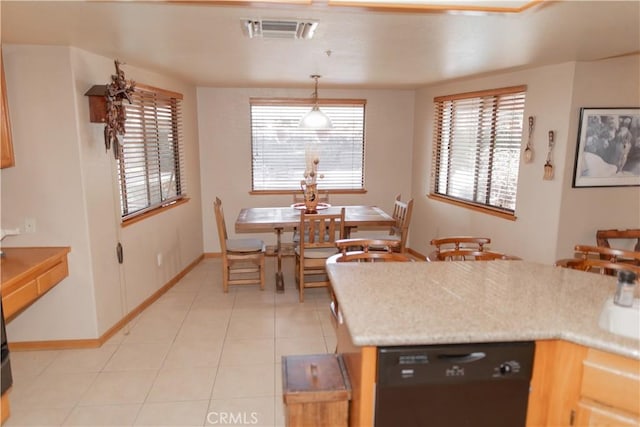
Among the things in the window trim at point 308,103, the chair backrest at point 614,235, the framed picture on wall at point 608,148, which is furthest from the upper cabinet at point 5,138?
the chair backrest at point 614,235

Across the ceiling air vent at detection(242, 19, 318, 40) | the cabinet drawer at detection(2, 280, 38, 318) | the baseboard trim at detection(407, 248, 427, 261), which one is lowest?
the baseboard trim at detection(407, 248, 427, 261)

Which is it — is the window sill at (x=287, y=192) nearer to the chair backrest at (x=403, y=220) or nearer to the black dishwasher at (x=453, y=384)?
the chair backrest at (x=403, y=220)

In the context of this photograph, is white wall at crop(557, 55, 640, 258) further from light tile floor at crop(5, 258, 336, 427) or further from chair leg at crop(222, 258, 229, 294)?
chair leg at crop(222, 258, 229, 294)

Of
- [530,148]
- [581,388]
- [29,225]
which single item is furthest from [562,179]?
[29,225]

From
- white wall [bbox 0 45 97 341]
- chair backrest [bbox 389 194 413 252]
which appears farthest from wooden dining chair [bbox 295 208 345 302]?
white wall [bbox 0 45 97 341]

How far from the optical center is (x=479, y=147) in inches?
175

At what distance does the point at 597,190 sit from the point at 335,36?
2.57 m

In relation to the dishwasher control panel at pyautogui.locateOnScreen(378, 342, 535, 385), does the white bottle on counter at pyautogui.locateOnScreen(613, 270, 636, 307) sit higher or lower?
higher

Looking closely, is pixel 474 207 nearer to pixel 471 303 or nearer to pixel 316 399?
pixel 471 303

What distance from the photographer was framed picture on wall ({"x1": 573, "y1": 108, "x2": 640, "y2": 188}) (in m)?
3.36

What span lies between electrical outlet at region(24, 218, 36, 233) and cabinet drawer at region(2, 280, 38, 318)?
551mm

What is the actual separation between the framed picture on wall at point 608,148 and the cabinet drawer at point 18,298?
4.03 m

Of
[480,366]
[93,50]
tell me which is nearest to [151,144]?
[93,50]

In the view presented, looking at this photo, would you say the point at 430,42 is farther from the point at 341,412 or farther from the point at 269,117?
Answer: the point at 269,117
